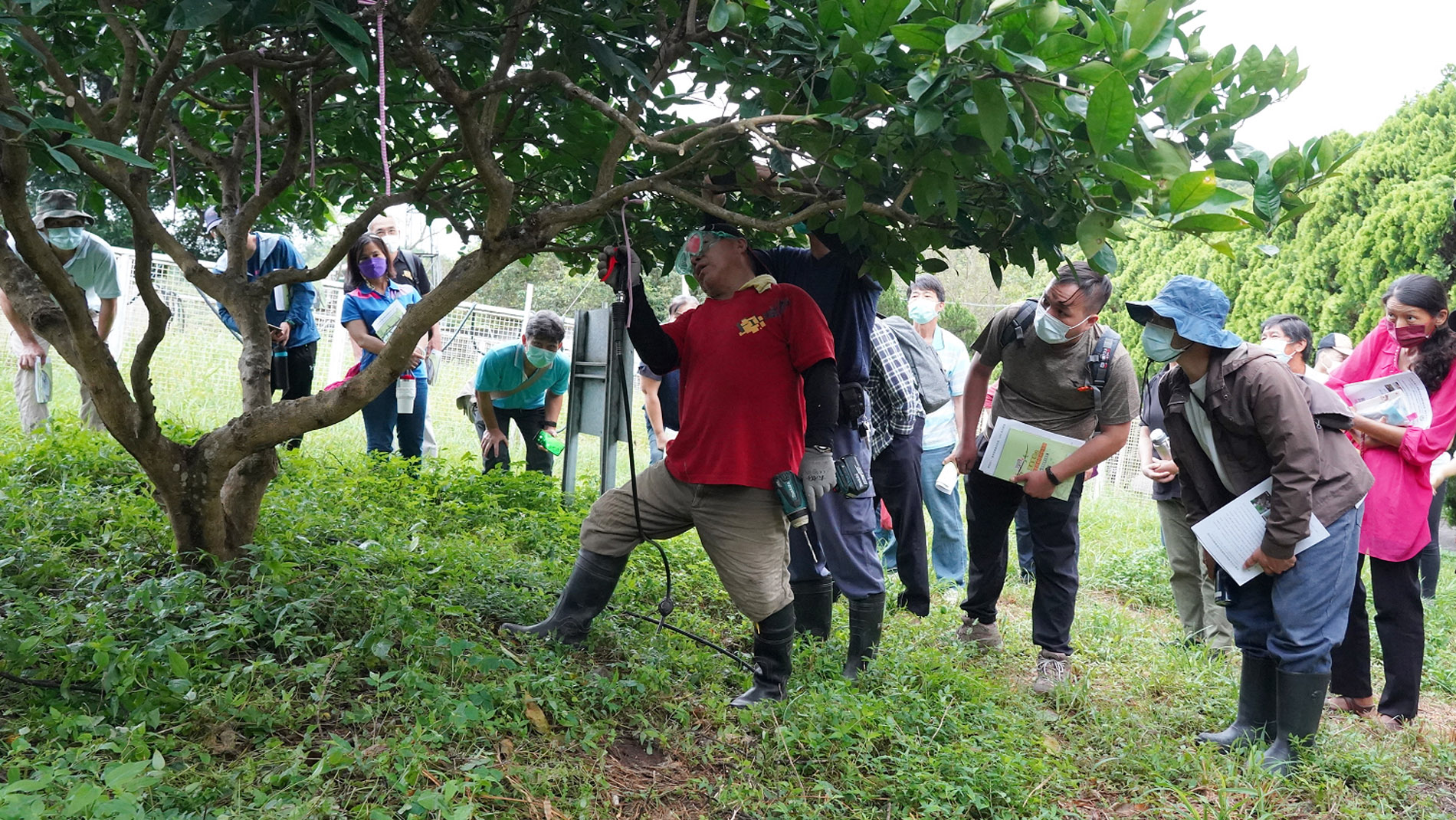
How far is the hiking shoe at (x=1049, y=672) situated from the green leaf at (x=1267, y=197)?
2727 millimetres

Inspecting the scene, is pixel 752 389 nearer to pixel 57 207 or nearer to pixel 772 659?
pixel 772 659

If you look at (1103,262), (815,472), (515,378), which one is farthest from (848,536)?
(515,378)

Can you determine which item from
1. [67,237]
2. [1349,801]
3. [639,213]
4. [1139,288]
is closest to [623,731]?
[639,213]

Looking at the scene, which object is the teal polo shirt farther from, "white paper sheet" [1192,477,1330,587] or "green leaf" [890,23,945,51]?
"green leaf" [890,23,945,51]

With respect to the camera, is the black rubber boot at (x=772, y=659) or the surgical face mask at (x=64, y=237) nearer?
the black rubber boot at (x=772, y=659)

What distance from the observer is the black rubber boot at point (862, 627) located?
4.18m

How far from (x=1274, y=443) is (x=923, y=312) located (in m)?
2.86

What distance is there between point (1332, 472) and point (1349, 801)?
113cm

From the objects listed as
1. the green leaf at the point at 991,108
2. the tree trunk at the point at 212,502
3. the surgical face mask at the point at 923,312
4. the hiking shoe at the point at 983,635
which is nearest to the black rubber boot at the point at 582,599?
the tree trunk at the point at 212,502

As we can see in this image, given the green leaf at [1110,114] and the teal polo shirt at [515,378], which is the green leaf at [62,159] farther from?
the teal polo shirt at [515,378]

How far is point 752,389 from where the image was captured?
3.62 m

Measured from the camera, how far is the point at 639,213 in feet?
13.2

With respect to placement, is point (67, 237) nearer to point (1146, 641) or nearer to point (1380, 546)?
point (1146, 641)

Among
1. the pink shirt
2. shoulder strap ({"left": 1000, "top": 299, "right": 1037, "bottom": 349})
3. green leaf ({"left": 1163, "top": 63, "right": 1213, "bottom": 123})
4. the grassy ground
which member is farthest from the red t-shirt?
the pink shirt
